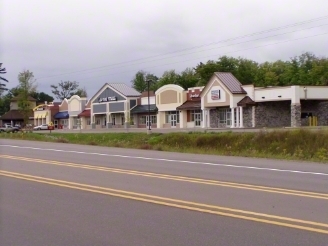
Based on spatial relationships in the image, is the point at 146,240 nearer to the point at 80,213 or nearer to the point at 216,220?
the point at 216,220

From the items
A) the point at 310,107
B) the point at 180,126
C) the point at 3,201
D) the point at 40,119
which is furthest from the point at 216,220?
the point at 40,119

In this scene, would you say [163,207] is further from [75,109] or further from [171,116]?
[75,109]

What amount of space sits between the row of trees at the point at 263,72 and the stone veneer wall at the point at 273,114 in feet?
77.8

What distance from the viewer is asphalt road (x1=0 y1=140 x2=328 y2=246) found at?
26.7 feet

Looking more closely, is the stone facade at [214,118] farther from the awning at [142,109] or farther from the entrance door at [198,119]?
the awning at [142,109]

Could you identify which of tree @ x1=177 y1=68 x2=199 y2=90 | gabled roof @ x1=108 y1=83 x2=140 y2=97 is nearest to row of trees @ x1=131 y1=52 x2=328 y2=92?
tree @ x1=177 y1=68 x2=199 y2=90

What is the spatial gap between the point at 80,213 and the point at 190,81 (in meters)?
96.3

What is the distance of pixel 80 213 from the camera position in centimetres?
1005

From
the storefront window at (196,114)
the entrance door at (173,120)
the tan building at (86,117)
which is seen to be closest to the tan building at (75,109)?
the tan building at (86,117)

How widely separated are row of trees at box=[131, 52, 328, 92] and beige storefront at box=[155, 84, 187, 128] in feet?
70.5

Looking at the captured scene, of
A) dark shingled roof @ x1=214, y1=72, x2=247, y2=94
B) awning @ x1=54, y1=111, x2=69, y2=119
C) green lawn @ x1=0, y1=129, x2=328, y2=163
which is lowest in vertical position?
green lawn @ x1=0, y1=129, x2=328, y2=163

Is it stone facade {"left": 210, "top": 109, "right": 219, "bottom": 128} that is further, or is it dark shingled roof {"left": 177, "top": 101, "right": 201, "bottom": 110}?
dark shingled roof {"left": 177, "top": 101, "right": 201, "bottom": 110}

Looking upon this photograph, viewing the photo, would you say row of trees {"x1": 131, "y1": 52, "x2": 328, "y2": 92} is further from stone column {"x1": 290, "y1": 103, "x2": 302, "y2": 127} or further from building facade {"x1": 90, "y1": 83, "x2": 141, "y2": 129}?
stone column {"x1": 290, "y1": 103, "x2": 302, "y2": 127}

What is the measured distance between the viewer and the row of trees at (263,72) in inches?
3504
